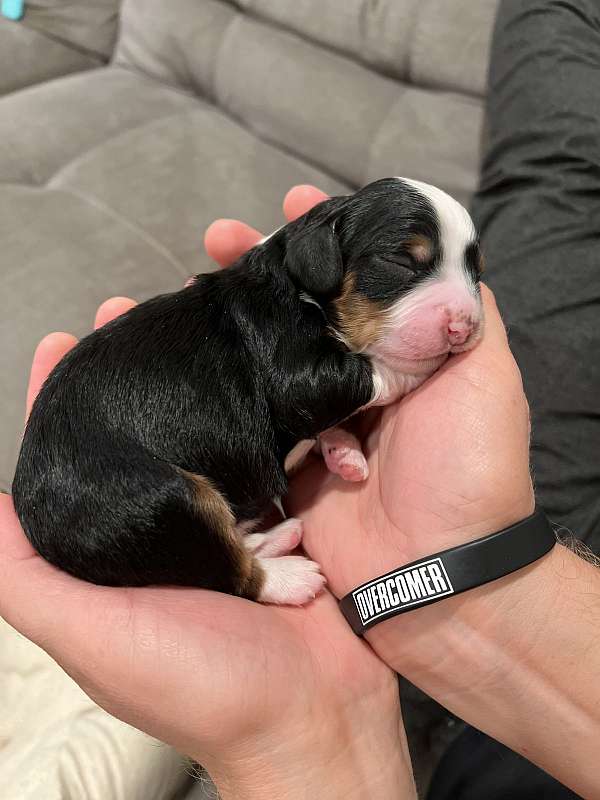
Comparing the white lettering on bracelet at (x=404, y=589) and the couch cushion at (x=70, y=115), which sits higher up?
the couch cushion at (x=70, y=115)

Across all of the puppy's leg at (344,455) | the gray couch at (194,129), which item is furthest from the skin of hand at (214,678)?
the gray couch at (194,129)

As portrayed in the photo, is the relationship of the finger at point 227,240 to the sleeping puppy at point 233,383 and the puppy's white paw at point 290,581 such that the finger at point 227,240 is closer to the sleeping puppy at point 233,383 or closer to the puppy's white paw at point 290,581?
the sleeping puppy at point 233,383

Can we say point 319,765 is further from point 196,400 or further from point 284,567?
point 196,400

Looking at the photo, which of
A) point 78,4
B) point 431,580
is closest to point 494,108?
point 431,580

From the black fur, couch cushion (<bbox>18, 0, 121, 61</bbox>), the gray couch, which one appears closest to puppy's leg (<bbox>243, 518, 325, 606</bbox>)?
the black fur

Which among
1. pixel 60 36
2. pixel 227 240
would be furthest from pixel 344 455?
pixel 60 36

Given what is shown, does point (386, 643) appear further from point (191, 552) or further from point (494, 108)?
point (494, 108)
